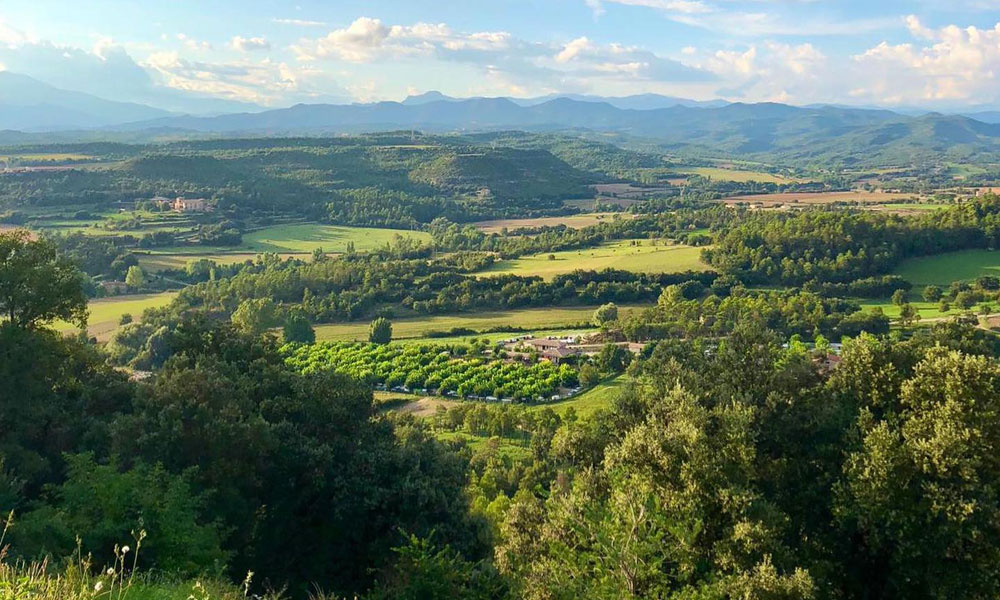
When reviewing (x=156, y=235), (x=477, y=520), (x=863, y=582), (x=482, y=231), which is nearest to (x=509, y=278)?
(x=482, y=231)

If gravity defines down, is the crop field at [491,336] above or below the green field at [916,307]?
below

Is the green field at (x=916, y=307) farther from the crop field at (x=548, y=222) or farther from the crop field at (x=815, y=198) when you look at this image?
the crop field at (x=815, y=198)

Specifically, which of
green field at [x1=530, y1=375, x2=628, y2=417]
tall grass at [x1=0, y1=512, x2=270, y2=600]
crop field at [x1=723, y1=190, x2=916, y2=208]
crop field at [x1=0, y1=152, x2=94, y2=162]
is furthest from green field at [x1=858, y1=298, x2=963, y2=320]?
crop field at [x1=0, y1=152, x2=94, y2=162]

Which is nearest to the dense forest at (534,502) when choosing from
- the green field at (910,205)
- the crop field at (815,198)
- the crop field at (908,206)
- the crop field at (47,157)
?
the crop field at (908,206)

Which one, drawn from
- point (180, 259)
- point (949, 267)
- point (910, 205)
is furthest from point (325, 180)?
point (910, 205)

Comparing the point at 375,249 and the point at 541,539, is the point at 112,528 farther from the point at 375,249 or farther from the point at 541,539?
the point at 375,249

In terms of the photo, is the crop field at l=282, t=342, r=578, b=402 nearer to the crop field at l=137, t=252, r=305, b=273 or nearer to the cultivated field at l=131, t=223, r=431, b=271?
the crop field at l=137, t=252, r=305, b=273

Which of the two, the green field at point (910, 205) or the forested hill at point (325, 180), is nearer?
the forested hill at point (325, 180)
